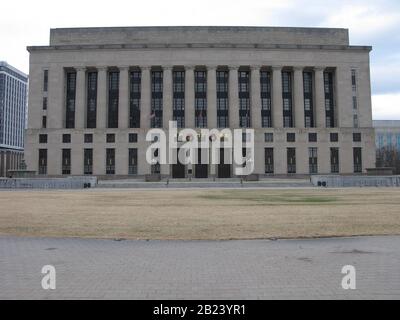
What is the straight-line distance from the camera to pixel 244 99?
8219cm

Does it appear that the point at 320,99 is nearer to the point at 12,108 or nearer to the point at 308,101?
the point at 308,101

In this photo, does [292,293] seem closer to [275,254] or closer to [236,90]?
[275,254]

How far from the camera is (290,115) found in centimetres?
8281

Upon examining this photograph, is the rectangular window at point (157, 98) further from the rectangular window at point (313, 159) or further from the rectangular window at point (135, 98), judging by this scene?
the rectangular window at point (313, 159)

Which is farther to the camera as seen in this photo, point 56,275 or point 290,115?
point 290,115

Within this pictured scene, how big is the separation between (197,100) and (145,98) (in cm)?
1097

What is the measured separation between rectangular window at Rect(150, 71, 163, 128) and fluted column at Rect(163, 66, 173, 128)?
6.96 feet

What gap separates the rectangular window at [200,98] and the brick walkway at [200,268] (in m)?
68.9

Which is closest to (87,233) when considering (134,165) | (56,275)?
(56,275)

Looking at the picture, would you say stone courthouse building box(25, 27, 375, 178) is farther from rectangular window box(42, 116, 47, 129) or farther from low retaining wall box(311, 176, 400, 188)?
Result: low retaining wall box(311, 176, 400, 188)

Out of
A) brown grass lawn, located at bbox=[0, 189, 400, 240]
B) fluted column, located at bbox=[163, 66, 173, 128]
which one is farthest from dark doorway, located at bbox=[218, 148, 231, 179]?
brown grass lawn, located at bbox=[0, 189, 400, 240]

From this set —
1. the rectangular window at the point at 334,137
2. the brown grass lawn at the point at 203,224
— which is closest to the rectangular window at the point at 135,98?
the rectangular window at the point at 334,137
